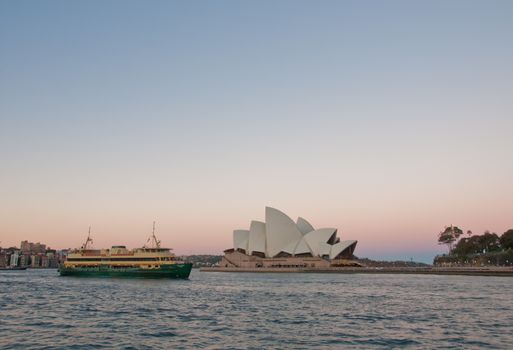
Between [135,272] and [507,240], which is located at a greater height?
[507,240]

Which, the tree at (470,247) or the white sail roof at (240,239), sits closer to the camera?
the tree at (470,247)

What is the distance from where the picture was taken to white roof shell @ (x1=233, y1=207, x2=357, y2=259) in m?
158

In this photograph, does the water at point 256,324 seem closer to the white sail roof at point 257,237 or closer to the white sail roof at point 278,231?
the white sail roof at point 278,231

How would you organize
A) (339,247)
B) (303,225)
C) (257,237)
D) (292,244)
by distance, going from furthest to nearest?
(303,225) < (257,237) < (339,247) < (292,244)

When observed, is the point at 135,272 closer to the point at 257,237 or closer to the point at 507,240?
the point at 257,237

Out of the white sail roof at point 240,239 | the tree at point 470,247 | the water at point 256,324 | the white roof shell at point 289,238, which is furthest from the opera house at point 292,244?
the water at point 256,324

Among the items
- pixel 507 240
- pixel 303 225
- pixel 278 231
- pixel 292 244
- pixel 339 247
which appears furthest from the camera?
pixel 303 225

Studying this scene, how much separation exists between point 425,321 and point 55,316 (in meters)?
25.3

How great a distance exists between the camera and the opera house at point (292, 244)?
158 m

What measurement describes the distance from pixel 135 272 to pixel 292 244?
80.7m

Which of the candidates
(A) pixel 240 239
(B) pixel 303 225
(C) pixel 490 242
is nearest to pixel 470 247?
(C) pixel 490 242

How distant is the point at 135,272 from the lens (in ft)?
285

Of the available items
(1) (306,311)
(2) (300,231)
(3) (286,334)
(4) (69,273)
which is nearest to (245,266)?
(2) (300,231)

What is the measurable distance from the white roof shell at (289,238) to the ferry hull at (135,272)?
68.7 metres
